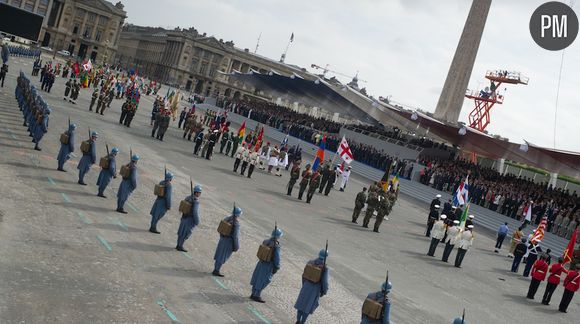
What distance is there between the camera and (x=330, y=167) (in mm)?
35000

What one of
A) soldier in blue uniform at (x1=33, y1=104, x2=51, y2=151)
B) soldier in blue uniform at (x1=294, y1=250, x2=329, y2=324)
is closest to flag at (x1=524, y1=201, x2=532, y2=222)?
soldier in blue uniform at (x1=33, y1=104, x2=51, y2=151)

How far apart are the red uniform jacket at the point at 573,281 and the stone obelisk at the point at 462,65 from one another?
50.6m

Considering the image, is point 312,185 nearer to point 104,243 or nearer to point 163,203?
point 163,203

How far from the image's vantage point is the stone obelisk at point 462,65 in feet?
220

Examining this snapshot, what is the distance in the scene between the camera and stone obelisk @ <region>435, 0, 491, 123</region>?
220 feet

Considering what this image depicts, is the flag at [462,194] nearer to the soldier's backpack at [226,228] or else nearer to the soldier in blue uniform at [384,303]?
the soldier's backpack at [226,228]

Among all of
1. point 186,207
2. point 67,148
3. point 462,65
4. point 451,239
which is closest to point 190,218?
point 186,207

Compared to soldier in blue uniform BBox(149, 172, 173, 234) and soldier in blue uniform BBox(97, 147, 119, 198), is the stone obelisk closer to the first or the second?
soldier in blue uniform BBox(97, 147, 119, 198)

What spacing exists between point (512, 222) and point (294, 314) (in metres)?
28.3

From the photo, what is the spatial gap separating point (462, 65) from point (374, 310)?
6193 centimetres

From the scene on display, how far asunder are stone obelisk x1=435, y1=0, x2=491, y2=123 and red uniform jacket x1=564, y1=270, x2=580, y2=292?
5058 centimetres

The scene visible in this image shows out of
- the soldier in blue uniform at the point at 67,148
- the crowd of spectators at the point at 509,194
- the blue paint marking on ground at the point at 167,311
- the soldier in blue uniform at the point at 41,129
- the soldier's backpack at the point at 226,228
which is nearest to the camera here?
the blue paint marking on ground at the point at 167,311

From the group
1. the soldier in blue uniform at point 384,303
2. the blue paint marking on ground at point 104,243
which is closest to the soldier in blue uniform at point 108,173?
the blue paint marking on ground at point 104,243

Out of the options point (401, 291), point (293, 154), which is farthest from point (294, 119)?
point (401, 291)
